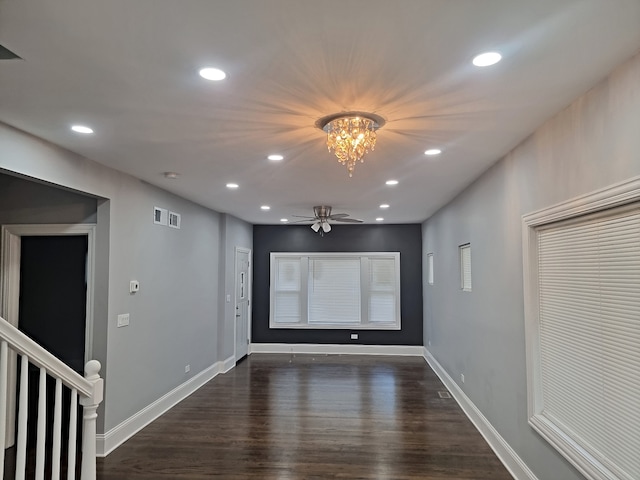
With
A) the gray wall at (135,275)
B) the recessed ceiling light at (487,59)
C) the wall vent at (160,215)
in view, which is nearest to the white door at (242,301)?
the gray wall at (135,275)

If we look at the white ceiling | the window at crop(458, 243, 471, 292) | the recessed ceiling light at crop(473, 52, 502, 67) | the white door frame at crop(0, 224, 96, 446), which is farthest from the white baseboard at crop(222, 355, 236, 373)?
the recessed ceiling light at crop(473, 52, 502, 67)

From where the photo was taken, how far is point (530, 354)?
3.04 metres

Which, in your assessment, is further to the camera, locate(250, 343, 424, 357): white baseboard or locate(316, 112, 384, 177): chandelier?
locate(250, 343, 424, 357): white baseboard

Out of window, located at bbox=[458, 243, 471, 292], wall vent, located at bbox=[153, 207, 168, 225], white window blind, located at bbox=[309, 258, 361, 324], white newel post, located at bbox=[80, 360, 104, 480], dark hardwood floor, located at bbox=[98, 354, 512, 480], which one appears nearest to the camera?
white newel post, located at bbox=[80, 360, 104, 480]

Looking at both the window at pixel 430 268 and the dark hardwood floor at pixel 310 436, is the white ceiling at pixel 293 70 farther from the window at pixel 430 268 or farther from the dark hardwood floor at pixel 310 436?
the window at pixel 430 268

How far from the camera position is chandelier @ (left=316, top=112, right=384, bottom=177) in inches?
105

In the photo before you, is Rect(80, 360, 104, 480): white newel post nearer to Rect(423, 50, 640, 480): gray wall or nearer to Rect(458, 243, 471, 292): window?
Rect(423, 50, 640, 480): gray wall

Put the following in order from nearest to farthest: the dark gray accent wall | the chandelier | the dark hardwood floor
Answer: the chandelier
the dark hardwood floor
the dark gray accent wall

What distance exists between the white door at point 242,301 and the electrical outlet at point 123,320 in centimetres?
359

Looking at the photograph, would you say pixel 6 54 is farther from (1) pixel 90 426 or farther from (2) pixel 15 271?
(2) pixel 15 271

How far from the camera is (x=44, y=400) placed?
7.18ft

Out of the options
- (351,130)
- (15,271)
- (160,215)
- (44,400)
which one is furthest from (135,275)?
(351,130)

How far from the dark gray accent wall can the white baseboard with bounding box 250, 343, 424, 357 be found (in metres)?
0.09

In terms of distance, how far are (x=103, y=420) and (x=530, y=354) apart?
3757mm
